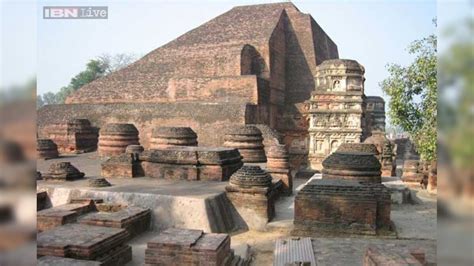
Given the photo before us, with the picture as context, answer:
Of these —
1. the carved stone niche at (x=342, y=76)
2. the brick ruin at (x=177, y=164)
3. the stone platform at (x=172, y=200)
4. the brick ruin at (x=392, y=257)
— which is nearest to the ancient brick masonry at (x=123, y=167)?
the brick ruin at (x=177, y=164)

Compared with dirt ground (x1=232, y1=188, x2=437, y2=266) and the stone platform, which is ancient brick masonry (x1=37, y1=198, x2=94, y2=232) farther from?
dirt ground (x1=232, y1=188, x2=437, y2=266)

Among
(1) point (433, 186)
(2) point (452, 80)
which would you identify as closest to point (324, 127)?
(1) point (433, 186)

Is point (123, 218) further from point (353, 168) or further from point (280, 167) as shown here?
point (280, 167)

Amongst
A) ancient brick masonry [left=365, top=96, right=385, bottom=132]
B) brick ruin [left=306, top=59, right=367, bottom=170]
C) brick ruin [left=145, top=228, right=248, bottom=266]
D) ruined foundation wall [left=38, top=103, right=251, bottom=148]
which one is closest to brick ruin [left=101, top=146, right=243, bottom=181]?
brick ruin [left=145, top=228, right=248, bottom=266]

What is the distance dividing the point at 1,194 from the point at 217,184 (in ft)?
24.2

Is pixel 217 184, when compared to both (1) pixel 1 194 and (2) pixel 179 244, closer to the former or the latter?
(2) pixel 179 244

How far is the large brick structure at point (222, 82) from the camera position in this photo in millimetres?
16734

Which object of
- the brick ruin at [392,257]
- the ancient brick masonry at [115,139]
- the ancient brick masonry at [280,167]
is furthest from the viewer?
the ancient brick masonry at [115,139]

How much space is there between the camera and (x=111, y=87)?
20734 mm

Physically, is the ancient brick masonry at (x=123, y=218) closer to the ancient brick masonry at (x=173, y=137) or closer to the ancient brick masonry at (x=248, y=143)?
the ancient brick masonry at (x=173, y=137)

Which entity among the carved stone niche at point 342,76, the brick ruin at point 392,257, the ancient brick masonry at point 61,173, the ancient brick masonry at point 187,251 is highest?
the carved stone niche at point 342,76

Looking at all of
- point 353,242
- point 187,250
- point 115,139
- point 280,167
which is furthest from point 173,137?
point 187,250

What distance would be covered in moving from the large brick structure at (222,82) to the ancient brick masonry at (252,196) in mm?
7205

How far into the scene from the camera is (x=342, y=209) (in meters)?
7.00
